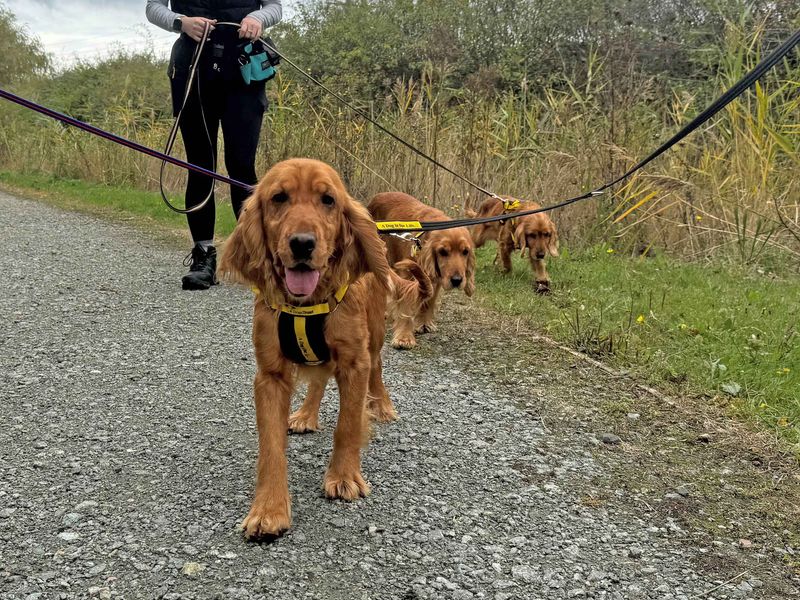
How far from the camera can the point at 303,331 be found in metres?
2.18

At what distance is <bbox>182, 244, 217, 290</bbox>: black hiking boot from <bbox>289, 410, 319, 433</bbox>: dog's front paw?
7.75 ft

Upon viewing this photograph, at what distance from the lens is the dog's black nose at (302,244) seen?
2.12 meters

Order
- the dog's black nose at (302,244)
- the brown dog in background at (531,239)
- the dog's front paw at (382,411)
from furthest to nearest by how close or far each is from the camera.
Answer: the brown dog in background at (531,239) < the dog's front paw at (382,411) < the dog's black nose at (302,244)

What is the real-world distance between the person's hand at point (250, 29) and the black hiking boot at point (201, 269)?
1.44 m

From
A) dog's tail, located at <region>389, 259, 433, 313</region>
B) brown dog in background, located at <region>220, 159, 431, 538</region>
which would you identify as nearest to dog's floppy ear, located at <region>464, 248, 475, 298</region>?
dog's tail, located at <region>389, 259, 433, 313</region>

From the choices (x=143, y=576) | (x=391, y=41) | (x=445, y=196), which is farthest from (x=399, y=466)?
(x=391, y=41)

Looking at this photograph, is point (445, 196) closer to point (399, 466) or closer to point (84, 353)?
point (84, 353)

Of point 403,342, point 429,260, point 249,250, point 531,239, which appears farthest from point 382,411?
point 531,239

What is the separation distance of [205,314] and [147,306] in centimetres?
45

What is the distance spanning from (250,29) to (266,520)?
3009mm

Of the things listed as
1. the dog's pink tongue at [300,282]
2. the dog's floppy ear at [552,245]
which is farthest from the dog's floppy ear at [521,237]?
the dog's pink tongue at [300,282]

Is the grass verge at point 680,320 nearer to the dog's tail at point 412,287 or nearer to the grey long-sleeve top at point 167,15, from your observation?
the dog's tail at point 412,287

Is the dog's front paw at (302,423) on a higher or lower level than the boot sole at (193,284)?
lower

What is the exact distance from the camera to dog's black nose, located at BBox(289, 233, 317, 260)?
2.12m
